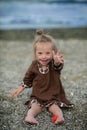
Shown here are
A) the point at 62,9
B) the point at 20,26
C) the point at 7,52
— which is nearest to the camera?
the point at 7,52

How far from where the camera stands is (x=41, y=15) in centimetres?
1162

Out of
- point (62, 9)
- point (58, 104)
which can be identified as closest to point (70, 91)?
point (58, 104)

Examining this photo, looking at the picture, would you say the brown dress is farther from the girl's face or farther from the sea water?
the sea water

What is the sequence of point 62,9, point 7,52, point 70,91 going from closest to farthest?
point 70,91 → point 7,52 → point 62,9

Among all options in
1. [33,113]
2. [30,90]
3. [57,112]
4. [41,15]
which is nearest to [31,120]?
[33,113]

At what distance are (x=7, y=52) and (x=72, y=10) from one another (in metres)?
3.36

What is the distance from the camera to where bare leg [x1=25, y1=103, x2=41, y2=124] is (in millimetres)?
3676

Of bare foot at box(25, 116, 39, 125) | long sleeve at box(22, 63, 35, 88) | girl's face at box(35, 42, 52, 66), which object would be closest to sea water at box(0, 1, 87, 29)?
long sleeve at box(22, 63, 35, 88)

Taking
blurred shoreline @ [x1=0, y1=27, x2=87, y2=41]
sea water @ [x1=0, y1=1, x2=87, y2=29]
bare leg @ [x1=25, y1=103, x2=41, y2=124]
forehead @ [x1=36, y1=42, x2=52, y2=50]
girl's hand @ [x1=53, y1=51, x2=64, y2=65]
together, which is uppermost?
forehead @ [x1=36, y1=42, x2=52, y2=50]

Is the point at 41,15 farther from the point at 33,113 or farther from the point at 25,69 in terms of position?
the point at 33,113

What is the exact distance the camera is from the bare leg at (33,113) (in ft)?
12.1

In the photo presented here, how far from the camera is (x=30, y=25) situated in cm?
1198

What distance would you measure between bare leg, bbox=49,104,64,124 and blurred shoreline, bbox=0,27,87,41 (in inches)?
288

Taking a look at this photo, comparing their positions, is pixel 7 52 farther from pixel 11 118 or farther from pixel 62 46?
pixel 11 118
